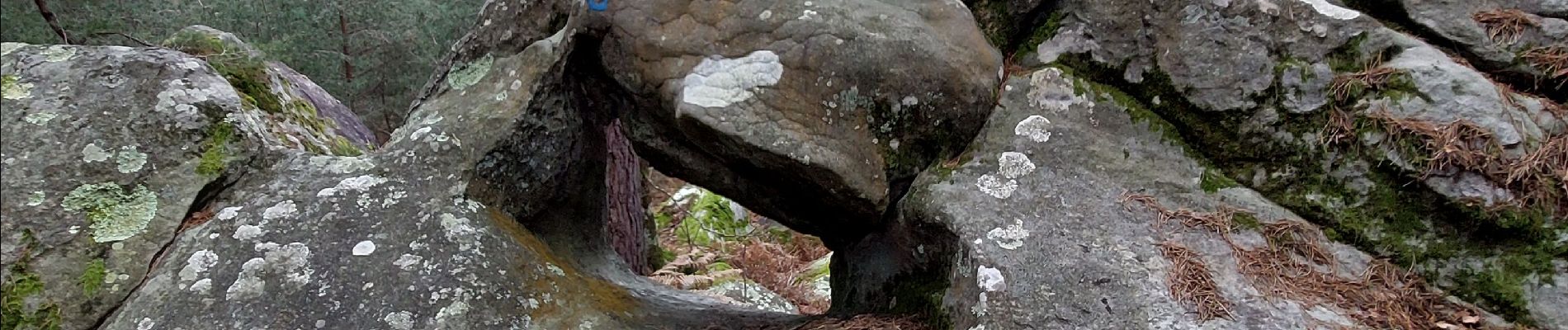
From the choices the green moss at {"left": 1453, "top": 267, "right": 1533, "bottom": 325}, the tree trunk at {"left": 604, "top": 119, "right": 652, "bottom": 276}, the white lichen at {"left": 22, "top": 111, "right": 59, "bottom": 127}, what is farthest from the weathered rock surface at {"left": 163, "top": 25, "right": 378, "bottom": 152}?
the green moss at {"left": 1453, "top": 267, "right": 1533, "bottom": 325}

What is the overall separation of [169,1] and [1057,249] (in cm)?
507

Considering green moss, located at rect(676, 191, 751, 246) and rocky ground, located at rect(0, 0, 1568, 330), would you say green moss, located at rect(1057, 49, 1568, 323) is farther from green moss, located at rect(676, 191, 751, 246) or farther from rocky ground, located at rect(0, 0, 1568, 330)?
green moss, located at rect(676, 191, 751, 246)

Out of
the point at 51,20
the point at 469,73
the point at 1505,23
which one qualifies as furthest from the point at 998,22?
the point at 51,20

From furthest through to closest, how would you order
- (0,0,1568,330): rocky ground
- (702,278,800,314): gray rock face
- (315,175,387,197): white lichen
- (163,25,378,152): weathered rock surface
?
(702,278,800,314): gray rock face, (163,25,378,152): weathered rock surface, (315,175,387,197): white lichen, (0,0,1568,330): rocky ground

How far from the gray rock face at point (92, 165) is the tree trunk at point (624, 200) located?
282cm

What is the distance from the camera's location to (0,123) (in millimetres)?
3004

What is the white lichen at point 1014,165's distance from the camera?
3.20 metres

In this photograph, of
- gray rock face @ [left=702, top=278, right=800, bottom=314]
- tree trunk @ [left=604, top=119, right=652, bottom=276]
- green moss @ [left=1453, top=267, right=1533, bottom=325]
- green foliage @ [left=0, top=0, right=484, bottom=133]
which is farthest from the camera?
gray rock face @ [left=702, top=278, right=800, bottom=314]

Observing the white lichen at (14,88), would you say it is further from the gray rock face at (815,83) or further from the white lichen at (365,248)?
the gray rock face at (815,83)

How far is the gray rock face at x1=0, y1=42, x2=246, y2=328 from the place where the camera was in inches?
115

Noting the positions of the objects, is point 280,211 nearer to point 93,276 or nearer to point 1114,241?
point 93,276

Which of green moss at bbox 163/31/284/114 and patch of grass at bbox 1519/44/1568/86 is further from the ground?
green moss at bbox 163/31/284/114

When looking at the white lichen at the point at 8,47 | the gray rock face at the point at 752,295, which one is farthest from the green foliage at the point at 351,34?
the gray rock face at the point at 752,295

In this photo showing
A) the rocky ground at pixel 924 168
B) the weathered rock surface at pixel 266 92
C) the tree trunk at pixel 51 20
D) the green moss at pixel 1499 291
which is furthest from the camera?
the weathered rock surface at pixel 266 92
